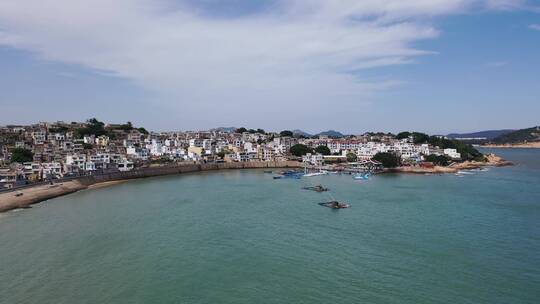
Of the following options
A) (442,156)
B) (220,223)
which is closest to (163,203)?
(220,223)

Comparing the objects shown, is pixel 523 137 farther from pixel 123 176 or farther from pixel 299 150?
pixel 123 176

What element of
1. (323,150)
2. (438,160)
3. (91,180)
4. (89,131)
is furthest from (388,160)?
(89,131)

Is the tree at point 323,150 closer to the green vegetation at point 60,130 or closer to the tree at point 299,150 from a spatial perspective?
the tree at point 299,150

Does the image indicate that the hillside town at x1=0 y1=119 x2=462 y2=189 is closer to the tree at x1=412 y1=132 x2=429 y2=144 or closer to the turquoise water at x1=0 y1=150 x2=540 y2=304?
the tree at x1=412 y1=132 x2=429 y2=144

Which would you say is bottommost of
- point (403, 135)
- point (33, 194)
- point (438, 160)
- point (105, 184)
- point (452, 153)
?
point (105, 184)

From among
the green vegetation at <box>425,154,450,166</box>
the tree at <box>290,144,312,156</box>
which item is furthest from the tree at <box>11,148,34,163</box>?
the green vegetation at <box>425,154,450,166</box>

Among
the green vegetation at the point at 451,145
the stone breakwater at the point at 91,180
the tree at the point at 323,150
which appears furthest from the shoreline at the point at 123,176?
the tree at the point at 323,150
